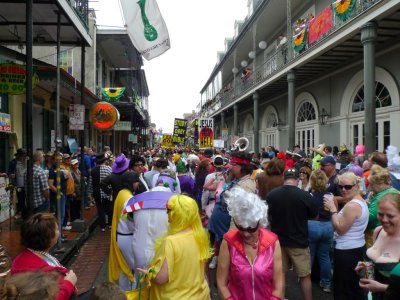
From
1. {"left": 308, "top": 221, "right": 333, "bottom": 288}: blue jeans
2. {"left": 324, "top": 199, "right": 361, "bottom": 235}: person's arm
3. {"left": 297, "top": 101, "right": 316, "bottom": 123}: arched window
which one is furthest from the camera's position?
{"left": 297, "top": 101, "right": 316, "bottom": 123}: arched window

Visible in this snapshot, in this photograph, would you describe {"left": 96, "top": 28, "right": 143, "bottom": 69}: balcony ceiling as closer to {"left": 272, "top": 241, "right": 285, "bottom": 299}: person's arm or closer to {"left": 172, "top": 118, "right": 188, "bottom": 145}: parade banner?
{"left": 172, "top": 118, "right": 188, "bottom": 145}: parade banner

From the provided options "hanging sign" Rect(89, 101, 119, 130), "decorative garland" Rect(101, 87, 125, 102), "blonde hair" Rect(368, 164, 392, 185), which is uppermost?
"decorative garland" Rect(101, 87, 125, 102)

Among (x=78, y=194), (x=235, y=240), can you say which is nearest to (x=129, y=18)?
(x=78, y=194)

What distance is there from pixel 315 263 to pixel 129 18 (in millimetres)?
5991

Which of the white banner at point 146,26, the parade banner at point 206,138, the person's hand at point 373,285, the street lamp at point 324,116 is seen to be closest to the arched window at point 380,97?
the street lamp at point 324,116

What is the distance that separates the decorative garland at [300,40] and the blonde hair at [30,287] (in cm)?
1434

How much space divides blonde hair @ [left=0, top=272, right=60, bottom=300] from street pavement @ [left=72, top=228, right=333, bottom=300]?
3.68 metres

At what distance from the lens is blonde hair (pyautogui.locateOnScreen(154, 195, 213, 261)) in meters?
3.12

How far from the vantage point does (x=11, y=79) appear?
329 inches

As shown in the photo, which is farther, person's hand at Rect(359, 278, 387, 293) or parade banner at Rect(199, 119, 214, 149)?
parade banner at Rect(199, 119, 214, 149)

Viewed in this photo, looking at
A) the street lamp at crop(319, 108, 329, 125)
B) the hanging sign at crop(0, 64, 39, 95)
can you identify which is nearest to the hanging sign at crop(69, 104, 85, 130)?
the hanging sign at crop(0, 64, 39, 95)

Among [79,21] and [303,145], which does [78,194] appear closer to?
[79,21]

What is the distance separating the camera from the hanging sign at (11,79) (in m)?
8.27

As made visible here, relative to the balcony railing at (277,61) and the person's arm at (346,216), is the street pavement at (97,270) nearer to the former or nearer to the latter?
the person's arm at (346,216)
